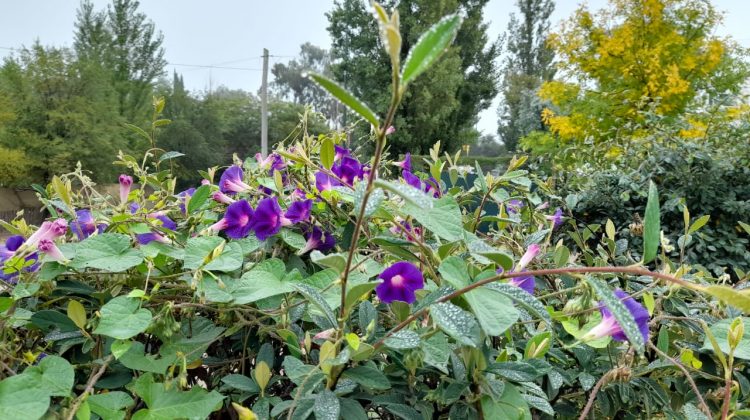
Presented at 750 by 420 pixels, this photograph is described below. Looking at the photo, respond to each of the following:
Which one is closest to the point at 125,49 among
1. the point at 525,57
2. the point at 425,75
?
the point at 425,75

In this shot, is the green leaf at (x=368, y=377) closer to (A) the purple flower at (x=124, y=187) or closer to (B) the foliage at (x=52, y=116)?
(A) the purple flower at (x=124, y=187)

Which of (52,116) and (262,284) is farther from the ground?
(262,284)

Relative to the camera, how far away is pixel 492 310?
0.44 m

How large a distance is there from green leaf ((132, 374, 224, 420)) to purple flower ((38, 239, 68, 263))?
199mm

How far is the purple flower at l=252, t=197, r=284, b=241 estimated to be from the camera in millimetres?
708

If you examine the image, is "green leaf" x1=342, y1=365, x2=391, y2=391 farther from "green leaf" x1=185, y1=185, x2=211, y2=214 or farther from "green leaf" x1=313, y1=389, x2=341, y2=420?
"green leaf" x1=185, y1=185, x2=211, y2=214

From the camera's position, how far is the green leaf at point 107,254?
581mm

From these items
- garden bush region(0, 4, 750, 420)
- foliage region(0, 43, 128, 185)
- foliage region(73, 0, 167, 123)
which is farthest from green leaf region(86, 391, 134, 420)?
foliage region(73, 0, 167, 123)

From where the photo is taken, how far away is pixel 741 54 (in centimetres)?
701

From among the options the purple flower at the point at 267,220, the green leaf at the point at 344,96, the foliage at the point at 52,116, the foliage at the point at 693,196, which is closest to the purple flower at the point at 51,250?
the purple flower at the point at 267,220

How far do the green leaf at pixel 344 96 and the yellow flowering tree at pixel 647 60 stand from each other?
710 centimetres

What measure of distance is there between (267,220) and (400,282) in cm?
25

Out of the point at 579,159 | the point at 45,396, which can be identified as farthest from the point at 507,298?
the point at 579,159

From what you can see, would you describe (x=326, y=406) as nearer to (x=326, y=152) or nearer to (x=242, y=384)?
(x=242, y=384)
